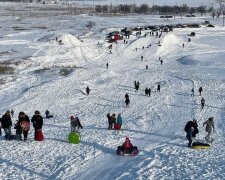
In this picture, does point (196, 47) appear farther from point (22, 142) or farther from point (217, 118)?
point (22, 142)

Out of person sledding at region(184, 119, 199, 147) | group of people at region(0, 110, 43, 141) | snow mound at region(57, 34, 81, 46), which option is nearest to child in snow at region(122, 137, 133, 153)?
person sledding at region(184, 119, 199, 147)

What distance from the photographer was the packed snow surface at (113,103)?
1585 centimetres

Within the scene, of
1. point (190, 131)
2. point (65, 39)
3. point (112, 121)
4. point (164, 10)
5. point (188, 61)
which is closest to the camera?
point (190, 131)

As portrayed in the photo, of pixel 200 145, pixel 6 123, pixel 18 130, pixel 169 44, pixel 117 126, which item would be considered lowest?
pixel 117 126

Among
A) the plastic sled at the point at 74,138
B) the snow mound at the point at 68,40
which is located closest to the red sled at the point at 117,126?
the plastic sled at the point at 74,138

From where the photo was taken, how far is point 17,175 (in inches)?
592

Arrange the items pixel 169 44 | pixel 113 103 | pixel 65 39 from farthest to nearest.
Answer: pixel 65 39 < pixel 169 44 < pixel 113 103

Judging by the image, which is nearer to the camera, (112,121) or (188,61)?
(112,121)

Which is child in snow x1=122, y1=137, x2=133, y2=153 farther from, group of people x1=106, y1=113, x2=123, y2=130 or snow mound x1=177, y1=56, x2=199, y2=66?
snow mound x1=177, y1=56, x2=199, y2=66

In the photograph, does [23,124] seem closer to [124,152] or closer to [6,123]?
[6,123]

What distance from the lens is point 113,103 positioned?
3356 cm

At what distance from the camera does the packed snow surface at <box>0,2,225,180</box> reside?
52.0 feet

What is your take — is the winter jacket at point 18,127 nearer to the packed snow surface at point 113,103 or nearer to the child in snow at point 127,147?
the packed snow surface at point 113,103

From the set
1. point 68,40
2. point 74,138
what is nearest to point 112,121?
point 74,138
